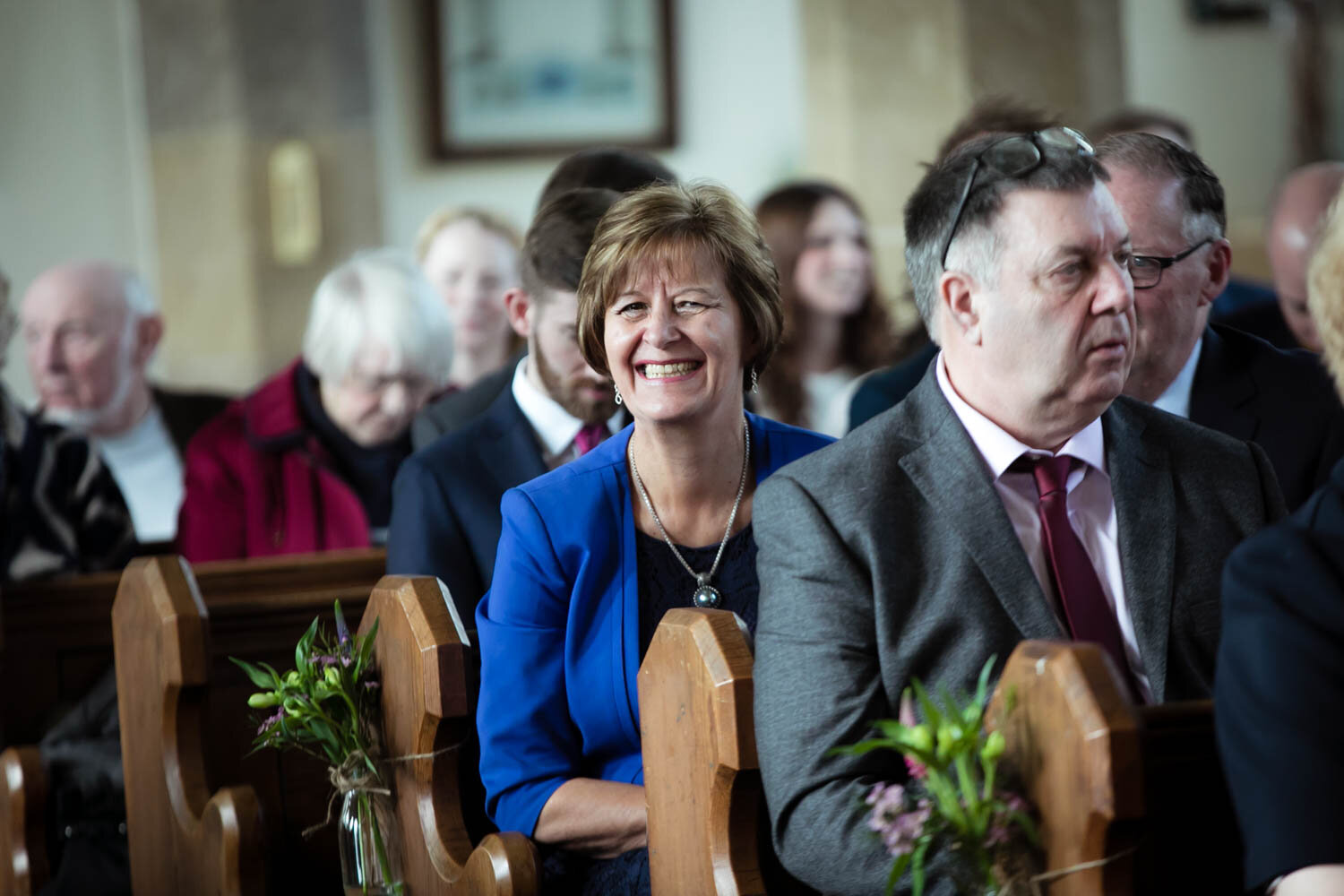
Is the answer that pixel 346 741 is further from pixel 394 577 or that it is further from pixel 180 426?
pixel 180 426

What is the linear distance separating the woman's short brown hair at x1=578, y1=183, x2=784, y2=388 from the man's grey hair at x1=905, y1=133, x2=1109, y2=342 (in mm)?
390

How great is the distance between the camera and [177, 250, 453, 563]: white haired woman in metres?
4.06

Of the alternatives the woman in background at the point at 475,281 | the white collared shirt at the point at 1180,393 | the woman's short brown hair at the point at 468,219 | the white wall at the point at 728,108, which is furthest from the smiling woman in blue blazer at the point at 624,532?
the white wall at the point at 728,108

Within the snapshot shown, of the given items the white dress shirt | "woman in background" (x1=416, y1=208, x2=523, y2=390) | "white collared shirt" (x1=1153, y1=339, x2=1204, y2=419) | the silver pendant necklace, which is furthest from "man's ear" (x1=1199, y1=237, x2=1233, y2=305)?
the white dress shirt

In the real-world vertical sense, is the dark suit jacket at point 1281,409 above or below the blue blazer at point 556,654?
above

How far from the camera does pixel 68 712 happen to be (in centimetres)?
310

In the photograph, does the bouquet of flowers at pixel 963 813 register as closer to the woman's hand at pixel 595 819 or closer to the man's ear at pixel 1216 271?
the woman's hand at pixel 595 819

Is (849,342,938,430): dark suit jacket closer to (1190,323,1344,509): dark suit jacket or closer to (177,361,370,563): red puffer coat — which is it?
(1190,323,1344,509): dark suit jacket

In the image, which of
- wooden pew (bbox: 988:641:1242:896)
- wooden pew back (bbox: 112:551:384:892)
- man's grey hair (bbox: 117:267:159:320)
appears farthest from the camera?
man's grey hair (bbox: 117:267:159:320)

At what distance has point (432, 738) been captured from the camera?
219 cm

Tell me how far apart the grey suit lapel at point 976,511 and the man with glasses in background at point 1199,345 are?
694 mm

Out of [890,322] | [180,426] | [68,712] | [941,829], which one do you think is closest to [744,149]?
[890,322]

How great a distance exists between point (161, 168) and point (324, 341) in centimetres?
386

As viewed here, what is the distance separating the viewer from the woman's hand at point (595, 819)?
88.3 inches
